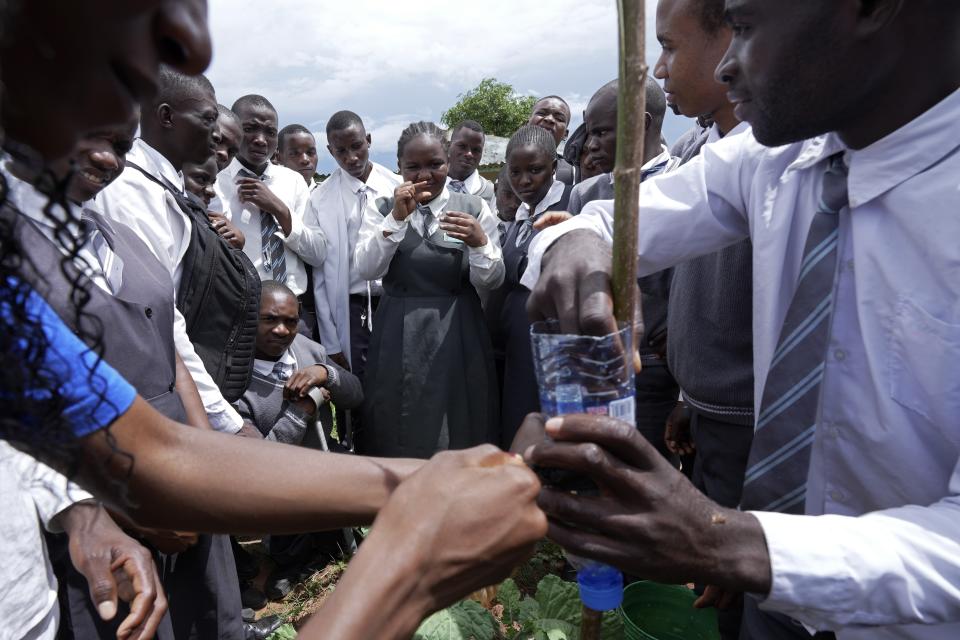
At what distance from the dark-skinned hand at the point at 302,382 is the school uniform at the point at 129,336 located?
130cm

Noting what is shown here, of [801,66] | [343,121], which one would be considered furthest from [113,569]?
[343,121]

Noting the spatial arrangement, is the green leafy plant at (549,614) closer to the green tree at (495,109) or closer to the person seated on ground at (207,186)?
the person seated on ground at (207,186)

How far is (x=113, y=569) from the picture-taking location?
1851 mm

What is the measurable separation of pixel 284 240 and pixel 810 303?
4.26 m

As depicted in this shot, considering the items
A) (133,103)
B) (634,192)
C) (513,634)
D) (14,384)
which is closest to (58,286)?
(14,384)

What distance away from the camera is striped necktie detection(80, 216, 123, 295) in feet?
6.82

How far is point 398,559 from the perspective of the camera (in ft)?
3.42

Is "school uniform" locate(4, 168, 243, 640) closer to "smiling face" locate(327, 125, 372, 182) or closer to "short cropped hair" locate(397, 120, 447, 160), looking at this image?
"short cropped hair" locate(397, 120, 447, 160)

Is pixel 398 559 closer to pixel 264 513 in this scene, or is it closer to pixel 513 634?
pixel 264 513

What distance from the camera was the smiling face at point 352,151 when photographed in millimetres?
6027

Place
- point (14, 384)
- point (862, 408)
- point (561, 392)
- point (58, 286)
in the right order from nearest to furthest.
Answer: point (14, 384) < point (561, 392) < point (862, 408) < point (58, 286)

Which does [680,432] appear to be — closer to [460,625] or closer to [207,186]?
[460,625]

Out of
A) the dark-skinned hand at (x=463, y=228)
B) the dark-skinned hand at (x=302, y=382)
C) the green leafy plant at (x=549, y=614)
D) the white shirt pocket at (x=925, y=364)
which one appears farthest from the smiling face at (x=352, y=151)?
the white shirt pocket at (x=925, y=364)

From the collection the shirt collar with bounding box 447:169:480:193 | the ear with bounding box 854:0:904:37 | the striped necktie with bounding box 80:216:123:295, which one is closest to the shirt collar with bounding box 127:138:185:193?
the striped necktie with bounding box 80:216:123:295
